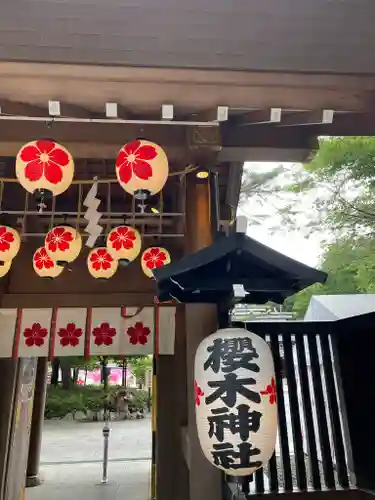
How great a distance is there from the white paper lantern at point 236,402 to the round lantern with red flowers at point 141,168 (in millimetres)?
1309

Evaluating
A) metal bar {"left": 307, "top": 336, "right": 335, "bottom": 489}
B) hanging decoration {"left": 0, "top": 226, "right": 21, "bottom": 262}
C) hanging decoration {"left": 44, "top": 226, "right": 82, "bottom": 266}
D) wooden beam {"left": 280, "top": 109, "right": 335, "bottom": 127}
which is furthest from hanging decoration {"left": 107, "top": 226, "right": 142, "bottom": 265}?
metal bar {"left": 307, "top": 336, "right": 335, "bottom": 489}

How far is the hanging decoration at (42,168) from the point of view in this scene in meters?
3.27

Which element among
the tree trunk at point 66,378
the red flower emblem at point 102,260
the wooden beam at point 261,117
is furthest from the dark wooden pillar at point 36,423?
the tree trunk at point 66,378

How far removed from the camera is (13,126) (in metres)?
3.81

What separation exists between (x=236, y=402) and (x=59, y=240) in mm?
2855

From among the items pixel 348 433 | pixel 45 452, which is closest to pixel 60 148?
pixel 348 433

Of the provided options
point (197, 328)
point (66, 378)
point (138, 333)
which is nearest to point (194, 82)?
point (197, 328)

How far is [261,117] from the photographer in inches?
141

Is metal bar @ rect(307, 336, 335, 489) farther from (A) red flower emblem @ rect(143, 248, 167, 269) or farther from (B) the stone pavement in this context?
(B) the stone pavement

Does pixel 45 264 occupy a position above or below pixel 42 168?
below

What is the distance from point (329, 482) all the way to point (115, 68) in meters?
5.79

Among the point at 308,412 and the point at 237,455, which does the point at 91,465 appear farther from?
the point at 237,455

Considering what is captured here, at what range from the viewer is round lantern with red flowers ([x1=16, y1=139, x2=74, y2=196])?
3268mm

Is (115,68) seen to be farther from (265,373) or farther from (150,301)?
(150,301)
